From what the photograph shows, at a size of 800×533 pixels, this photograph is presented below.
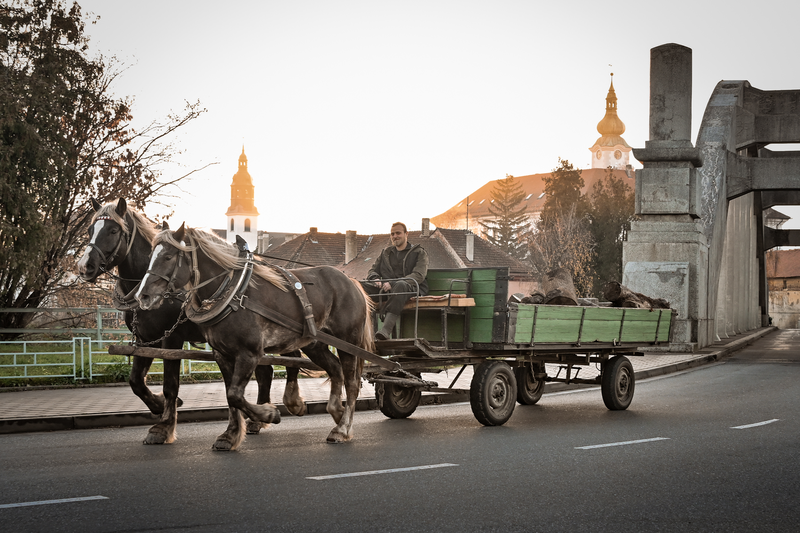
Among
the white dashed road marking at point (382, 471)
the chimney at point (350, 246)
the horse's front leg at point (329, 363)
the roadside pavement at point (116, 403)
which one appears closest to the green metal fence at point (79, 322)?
the roadside pavement at point (116, 403)

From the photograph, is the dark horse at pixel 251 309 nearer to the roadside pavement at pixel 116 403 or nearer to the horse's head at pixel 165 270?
the horse's head at pixel 165 270

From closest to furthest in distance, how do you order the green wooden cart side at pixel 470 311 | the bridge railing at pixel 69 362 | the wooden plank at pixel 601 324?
the green wooden cart side at pixel 470 311, the wooden plank at pixel 601 324, the bridge railing at pixel 69 362

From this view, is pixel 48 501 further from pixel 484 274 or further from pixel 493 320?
pixel 484 274

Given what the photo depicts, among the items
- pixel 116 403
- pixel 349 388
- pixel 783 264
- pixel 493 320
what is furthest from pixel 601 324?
pixel 783 264

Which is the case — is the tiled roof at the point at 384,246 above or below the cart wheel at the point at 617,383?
above

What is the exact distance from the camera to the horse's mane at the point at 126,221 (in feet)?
29.9

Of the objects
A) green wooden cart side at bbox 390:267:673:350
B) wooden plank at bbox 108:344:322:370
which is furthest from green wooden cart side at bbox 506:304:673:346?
wooden plank at bbox 108:344:322:370

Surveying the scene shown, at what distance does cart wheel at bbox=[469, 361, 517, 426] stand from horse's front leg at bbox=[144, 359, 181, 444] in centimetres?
312

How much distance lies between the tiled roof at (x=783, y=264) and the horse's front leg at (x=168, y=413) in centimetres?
9795

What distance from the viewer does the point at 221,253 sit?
8.57m

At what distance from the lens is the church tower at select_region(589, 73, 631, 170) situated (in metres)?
150

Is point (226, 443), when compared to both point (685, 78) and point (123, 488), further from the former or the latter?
point (685, 78)

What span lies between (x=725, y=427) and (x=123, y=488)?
Result: 6663 millimetres

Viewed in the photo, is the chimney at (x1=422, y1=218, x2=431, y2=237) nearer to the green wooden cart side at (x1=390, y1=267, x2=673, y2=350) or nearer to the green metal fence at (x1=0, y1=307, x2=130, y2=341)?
the green metal fence at (x1=0, y1=307, x2=130, y2=341)
